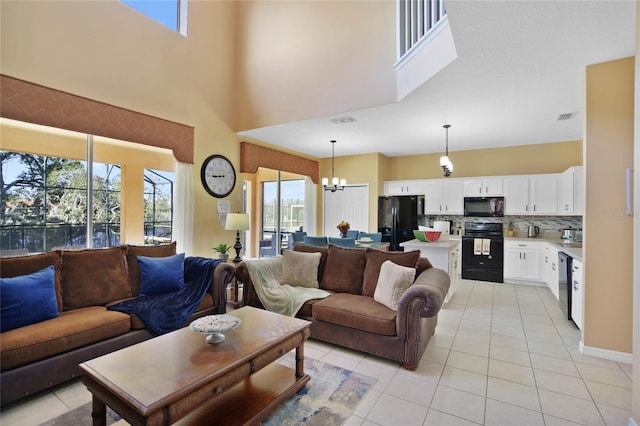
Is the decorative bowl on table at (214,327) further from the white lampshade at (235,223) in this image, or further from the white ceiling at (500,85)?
the white ceiling at (500,85)

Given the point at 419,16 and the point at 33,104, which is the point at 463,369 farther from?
the point at 33,104

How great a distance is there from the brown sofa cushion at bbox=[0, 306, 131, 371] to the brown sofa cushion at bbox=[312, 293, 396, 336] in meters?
1.79

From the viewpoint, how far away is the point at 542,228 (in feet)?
19.3

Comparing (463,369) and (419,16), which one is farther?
(419,16)

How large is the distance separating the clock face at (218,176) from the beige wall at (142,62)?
0.33 ft

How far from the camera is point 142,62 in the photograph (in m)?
3.90

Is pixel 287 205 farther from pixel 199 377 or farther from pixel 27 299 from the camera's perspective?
pixel 199 377

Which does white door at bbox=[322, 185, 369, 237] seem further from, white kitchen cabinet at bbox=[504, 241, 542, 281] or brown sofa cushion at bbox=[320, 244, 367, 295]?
brown sofa cushion at bbox=[320, 244, 367, 295]

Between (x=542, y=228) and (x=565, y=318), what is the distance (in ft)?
9.07

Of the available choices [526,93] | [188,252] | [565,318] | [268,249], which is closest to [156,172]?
[188,252]

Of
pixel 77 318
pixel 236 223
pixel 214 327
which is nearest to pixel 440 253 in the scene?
pixel 236 223

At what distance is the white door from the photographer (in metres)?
7.02

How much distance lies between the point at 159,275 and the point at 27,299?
1.05 m

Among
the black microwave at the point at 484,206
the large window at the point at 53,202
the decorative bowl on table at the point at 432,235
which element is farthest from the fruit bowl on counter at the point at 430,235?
the large window at the point at 53,202
